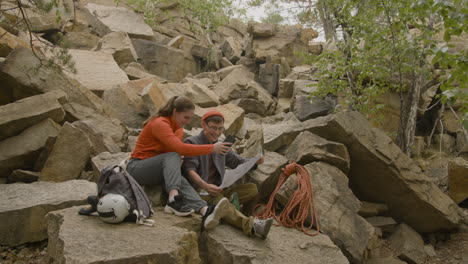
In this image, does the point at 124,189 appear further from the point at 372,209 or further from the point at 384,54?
the point at 384,54

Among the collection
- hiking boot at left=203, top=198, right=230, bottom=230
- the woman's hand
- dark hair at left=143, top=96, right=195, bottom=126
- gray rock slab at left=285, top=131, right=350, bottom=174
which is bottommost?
hiking boot at left=203, top=198, right=230, bottom=230

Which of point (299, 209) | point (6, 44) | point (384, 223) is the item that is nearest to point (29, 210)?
point (299, 209)

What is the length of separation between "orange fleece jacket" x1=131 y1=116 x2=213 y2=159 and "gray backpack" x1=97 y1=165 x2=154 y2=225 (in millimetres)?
545

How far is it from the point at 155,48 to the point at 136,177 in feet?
44.1

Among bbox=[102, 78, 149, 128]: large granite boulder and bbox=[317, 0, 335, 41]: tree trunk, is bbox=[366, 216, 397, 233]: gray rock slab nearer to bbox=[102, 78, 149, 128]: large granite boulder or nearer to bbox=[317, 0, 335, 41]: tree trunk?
bbox=[317, 0, 335, 41]: tree trunk

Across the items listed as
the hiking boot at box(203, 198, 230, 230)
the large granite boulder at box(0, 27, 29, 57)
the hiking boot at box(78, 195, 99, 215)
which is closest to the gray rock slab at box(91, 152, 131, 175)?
the hiking boot at box(78, 195, 99, 215)

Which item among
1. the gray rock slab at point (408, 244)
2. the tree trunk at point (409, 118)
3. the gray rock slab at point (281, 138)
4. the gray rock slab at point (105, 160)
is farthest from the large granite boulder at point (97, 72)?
the gray rock slab at point (408, 244)

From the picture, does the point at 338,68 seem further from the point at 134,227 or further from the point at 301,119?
the point at 134,227

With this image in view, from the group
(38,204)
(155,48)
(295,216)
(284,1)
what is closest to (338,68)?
(295,216)

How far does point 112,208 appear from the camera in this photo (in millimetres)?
3559

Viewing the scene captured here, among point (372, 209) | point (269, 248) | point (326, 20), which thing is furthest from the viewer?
point (326, 20)

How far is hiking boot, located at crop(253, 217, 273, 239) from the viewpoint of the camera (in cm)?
402

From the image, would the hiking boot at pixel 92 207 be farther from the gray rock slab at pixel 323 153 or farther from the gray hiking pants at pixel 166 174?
the gray rock slab at pixel 323 153

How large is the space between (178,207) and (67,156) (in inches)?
120
